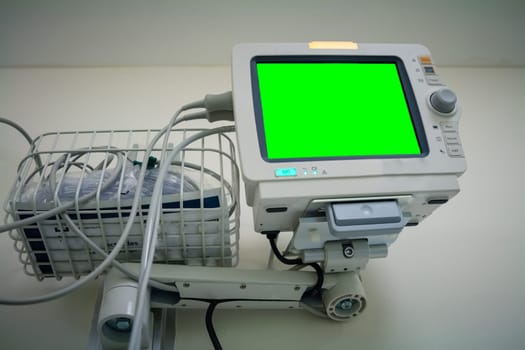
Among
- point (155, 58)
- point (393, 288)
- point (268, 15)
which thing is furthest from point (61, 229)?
point (268, 15)

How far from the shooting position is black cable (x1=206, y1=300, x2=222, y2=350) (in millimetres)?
594

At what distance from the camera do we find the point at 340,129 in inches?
20.8

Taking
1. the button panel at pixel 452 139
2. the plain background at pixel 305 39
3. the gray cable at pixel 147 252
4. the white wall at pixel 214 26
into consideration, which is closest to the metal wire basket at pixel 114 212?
the gray cable at pixel 147 252

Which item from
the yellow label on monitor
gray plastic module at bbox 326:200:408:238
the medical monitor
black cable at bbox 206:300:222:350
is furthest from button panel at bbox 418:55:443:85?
black cable at bbox 206:300:222:350

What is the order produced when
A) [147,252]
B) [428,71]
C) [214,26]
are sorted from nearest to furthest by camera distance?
1. [147,252]
2. [428,71]
3. [214,26]

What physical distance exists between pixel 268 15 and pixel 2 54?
767 mm

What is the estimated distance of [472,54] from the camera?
3.94ft

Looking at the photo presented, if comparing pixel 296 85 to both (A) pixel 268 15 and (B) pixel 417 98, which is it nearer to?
(B) pixel 417 98

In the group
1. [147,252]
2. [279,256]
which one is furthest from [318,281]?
[147,252]

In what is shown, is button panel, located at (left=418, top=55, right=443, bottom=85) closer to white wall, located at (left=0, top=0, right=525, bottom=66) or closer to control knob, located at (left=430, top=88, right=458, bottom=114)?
control knob, located at (left=430, top=88, right=458, bottom=114)

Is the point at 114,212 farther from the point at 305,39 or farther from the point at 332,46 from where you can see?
the point at 305,39

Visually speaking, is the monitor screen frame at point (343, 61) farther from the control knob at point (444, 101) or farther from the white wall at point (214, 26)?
the white wall at point (214, 26)

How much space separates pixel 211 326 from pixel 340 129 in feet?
1.22

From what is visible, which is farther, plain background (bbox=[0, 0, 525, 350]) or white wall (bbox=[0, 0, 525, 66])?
white wall (bbox=[0, 0, 525, 66])
